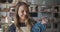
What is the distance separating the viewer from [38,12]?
1262 mm

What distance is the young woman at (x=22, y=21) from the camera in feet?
4.11

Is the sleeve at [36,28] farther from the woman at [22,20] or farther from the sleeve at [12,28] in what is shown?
the sleeve at [12,28]

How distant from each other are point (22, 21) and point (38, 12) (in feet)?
0.51

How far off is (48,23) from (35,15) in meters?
0.13

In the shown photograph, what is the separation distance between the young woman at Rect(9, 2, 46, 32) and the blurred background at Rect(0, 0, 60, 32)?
30mm

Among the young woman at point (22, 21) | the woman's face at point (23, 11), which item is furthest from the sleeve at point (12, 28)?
the woman's face at point (23, 11)

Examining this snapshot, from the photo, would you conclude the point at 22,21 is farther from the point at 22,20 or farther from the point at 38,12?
the point at 38,12

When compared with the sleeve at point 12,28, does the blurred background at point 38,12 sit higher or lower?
higher

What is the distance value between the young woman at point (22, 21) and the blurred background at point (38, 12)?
1.2 inches

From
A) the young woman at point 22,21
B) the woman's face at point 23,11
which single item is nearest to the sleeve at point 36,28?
the young woman at point 22,21

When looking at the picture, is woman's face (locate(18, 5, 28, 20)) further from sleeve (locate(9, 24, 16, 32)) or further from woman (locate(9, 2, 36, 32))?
sleeve (locate(9, 24, 16, 32))

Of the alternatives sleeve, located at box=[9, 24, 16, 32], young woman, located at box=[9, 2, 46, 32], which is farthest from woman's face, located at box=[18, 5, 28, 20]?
sleeve, located at box=[9, 24, 16, 32]

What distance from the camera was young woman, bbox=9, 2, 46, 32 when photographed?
4.11ft

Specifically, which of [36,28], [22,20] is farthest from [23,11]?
[36,28]
